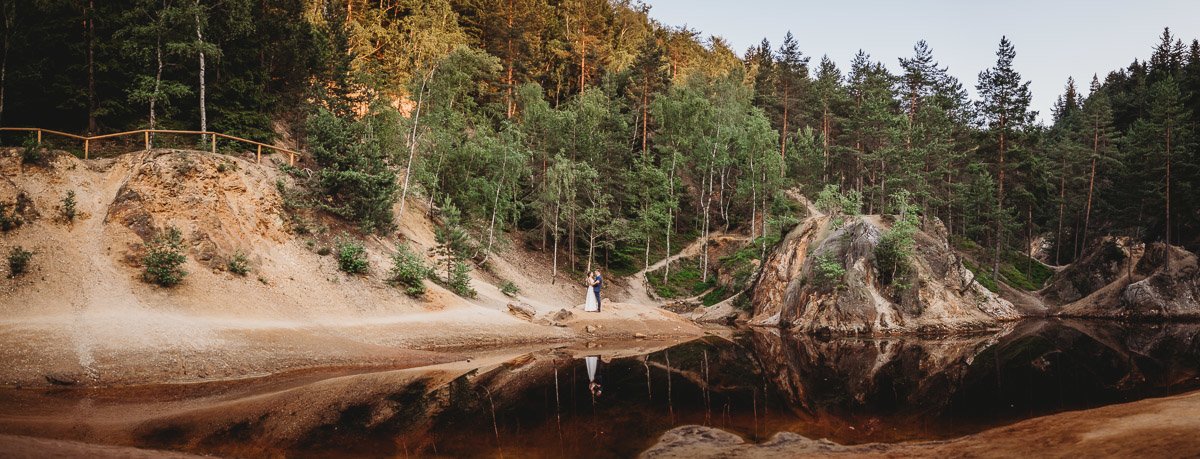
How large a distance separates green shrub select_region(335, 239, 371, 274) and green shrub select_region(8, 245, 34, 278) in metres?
10.1

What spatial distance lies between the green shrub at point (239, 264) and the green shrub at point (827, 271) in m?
28.1

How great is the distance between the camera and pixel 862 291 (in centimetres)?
3080

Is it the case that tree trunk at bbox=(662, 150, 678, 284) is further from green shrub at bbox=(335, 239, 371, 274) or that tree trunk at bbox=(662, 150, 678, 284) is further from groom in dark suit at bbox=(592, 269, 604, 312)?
green shrub at bbox=(335, 239, 371, 274)

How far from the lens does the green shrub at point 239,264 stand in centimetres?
2221

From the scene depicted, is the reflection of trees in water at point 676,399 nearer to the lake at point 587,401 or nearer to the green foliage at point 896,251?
the lake at point 587,401

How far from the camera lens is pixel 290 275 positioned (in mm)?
23797

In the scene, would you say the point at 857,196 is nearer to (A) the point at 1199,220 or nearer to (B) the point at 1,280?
(A) the point at 1199,220

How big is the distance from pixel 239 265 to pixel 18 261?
20.4 feet

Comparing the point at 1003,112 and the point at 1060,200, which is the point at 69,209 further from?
the point at 1060,200

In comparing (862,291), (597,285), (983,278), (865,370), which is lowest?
(865,370)

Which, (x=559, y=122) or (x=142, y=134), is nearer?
(x=142, y=134)

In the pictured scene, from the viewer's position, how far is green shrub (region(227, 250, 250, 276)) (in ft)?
72.9

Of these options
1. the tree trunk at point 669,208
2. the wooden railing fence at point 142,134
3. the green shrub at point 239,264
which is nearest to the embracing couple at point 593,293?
the green shrub at point 239,264

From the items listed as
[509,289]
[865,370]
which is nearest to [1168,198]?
[865,370]
